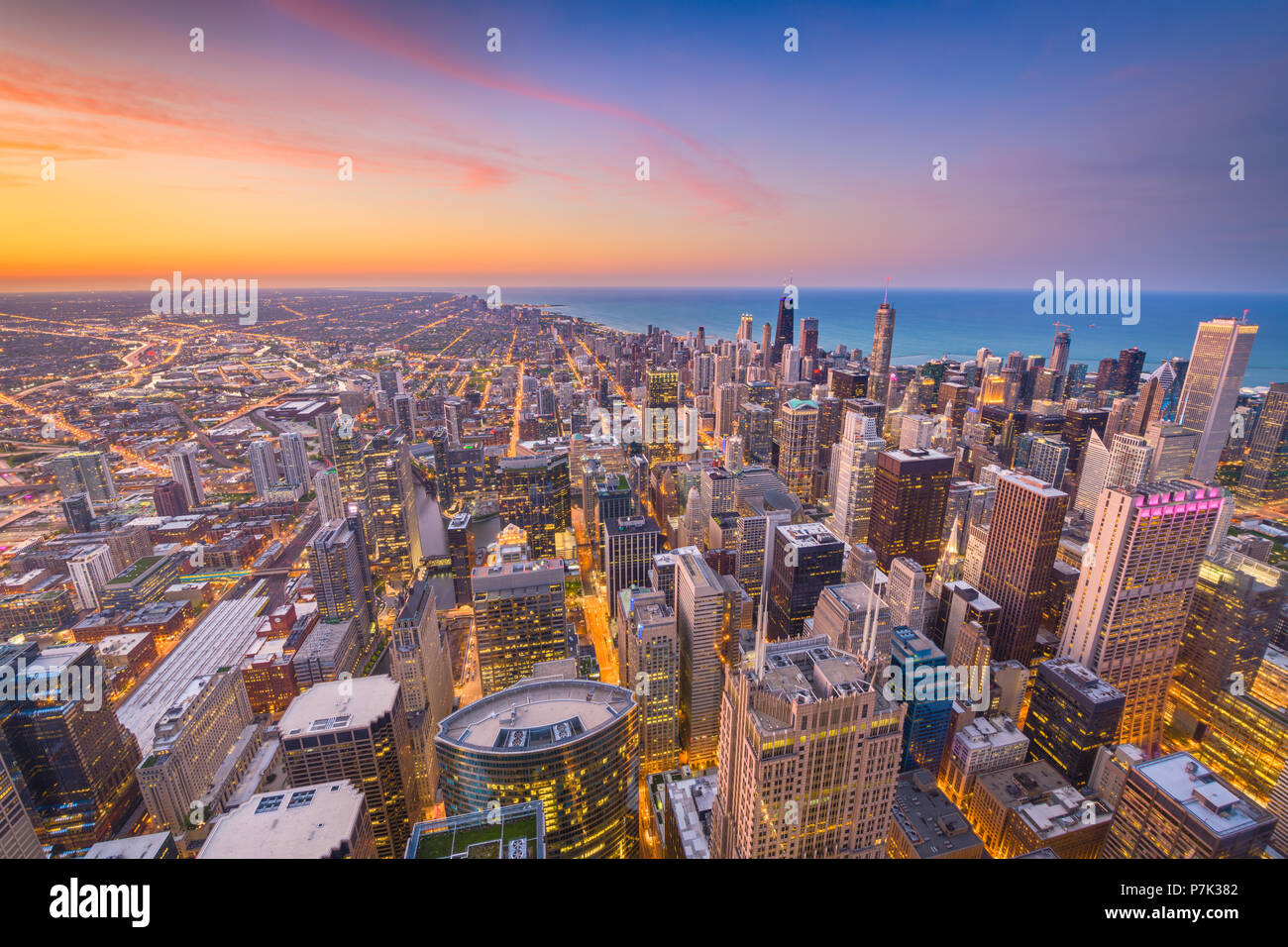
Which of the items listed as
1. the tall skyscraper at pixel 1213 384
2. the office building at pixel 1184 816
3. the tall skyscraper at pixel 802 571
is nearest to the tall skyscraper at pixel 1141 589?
the office building at pixel 1184 816

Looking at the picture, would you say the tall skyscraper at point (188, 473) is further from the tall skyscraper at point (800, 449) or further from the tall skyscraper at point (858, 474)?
the tall skyscraper at point (800, 449)

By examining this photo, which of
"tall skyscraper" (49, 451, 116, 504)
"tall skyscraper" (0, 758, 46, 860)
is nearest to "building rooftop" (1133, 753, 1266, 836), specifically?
"tall skyscraper" (0, 758, 46, 860)

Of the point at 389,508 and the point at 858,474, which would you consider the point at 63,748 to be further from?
the point at 858,474

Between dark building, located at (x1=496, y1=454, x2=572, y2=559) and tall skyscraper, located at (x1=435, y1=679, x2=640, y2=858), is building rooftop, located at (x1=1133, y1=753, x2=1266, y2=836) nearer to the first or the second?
tall skyscraper, located at (x1=435, y1=679, x2=640, y2=858)

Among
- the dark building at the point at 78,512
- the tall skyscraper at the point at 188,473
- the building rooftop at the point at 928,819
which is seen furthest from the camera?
the tall skyscraper at the point at 188,473

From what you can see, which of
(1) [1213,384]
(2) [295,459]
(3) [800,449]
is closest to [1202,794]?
(1) [1213,384]

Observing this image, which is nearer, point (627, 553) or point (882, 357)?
point (627, 553)
